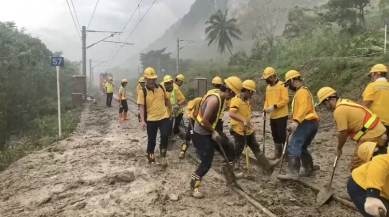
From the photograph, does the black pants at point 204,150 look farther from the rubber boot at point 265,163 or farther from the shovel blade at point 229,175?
the rubber boot at point 265,163

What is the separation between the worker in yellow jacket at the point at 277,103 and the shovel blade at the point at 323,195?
1.16 m

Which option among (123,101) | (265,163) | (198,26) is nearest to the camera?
(265,163)

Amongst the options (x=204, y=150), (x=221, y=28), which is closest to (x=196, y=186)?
(x=204, y=150)

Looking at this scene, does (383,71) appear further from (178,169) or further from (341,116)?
(178,169)

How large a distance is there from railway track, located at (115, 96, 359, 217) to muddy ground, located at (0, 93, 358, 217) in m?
0.01

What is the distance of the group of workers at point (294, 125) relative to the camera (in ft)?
9.73

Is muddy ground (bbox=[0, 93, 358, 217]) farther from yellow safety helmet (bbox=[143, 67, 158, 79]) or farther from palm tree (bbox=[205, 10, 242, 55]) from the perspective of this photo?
palm tree (bbox=[205, 10, 242, 55])

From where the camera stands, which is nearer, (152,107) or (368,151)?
(368,151)

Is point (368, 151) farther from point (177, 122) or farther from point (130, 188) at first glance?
point (177, 122)

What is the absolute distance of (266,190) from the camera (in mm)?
5629

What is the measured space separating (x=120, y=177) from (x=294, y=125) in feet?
10.5

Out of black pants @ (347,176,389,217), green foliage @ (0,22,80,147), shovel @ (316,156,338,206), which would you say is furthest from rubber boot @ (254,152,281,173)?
green foliage @ (0,22,80,147)

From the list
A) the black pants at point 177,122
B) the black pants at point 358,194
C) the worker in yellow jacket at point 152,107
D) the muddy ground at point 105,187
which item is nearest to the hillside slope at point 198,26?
the black pants at point 177,122

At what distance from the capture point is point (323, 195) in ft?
16.6
